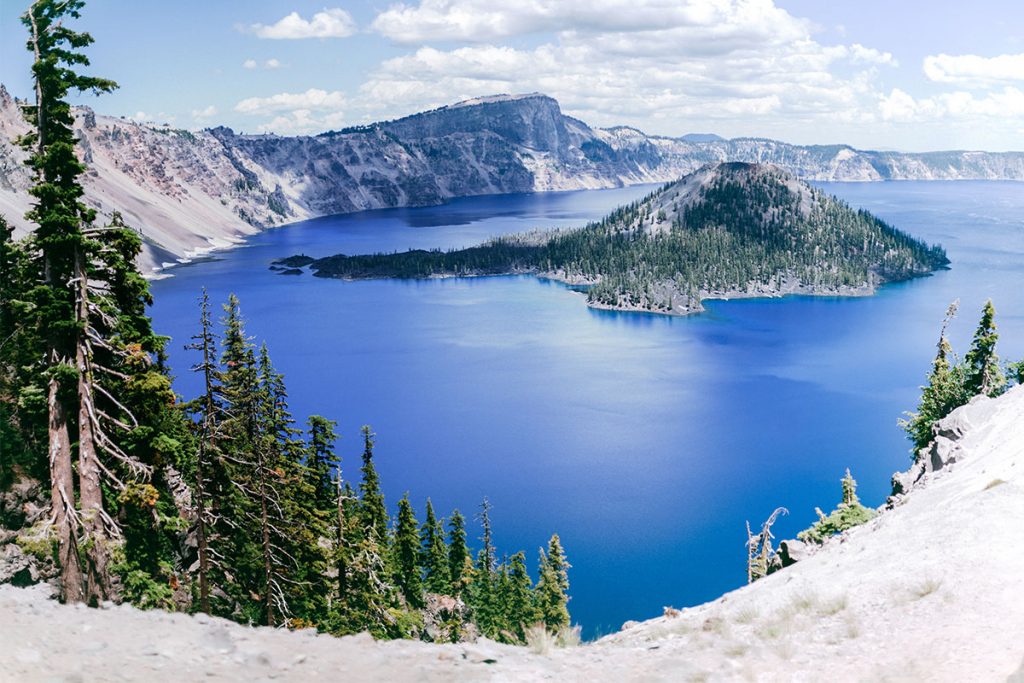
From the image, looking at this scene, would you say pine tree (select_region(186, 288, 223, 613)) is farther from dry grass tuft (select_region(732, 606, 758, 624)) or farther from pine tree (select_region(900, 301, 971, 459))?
pine tree (select_region(900, 301, 971, 459))

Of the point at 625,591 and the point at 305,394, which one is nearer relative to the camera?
the point at 625,591

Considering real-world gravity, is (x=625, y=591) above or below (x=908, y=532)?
below

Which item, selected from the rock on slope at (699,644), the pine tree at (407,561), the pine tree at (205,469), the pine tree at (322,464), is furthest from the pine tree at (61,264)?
the pine tree at (407,561)

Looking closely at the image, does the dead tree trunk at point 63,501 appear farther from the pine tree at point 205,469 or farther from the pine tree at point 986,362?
the pine tree at point 986,362

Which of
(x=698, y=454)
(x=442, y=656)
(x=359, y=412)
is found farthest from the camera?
(x=359, y=412)

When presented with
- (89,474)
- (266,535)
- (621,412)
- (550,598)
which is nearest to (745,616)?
(89,474)

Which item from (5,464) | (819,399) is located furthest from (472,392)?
(5,464)

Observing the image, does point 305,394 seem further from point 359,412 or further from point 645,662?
point 645,662
